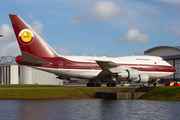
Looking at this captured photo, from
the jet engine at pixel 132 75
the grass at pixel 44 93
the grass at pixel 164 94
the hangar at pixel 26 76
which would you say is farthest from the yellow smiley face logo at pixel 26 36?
the hangar at pixel 26 76

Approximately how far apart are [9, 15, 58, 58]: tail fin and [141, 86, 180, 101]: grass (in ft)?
53.3

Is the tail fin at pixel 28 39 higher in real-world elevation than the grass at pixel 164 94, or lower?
higher

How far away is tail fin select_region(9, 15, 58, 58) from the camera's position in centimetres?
3512

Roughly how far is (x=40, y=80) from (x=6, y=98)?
41.0 meters

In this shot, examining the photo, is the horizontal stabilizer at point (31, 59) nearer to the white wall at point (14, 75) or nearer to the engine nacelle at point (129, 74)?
the engine nacelle at point (129, 74)

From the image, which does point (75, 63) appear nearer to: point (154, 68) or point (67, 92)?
point (67, 92)

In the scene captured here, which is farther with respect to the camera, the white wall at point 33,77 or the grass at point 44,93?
the white wall at point 33,77

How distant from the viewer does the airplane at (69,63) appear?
3512 cm

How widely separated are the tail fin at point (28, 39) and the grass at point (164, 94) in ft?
53.3

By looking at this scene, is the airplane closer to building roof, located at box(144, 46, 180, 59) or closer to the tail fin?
the tail fin

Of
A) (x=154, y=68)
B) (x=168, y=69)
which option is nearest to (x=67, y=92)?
(x=154, y=68)

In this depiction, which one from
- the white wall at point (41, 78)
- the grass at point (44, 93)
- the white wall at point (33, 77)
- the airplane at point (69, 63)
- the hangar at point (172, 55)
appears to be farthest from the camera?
the white wall at point (41, 78)

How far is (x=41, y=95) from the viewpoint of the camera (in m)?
30.4

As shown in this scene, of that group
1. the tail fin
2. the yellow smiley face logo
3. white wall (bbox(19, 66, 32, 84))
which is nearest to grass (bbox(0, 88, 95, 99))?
the tail fin
